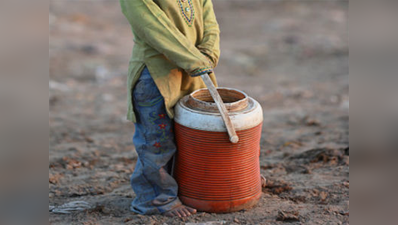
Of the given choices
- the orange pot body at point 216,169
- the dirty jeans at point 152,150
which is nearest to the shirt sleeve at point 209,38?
the dirty jeans at point 152,150

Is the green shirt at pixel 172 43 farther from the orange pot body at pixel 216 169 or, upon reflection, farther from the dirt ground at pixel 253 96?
the dirt ground at pixel 253 96

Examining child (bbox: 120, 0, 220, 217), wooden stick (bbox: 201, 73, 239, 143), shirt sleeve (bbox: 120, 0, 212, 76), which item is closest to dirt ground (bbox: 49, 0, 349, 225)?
child (bbox: 120, 0, 220, 217)

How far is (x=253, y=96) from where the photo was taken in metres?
7.29

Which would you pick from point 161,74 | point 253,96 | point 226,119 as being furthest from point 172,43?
point 253,96

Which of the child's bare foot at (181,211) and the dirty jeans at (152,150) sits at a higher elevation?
the dirty jeans at (152,150)

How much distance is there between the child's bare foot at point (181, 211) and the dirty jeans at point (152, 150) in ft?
0.10

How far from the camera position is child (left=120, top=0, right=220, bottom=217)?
3.19 meters

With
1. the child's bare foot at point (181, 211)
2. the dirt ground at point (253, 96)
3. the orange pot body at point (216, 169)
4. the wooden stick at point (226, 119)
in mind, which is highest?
the wooden stick at point (226, 119)

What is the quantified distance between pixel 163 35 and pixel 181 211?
1324 millimetres

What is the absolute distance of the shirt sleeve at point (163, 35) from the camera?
3170mm

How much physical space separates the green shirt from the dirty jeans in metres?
0.07
